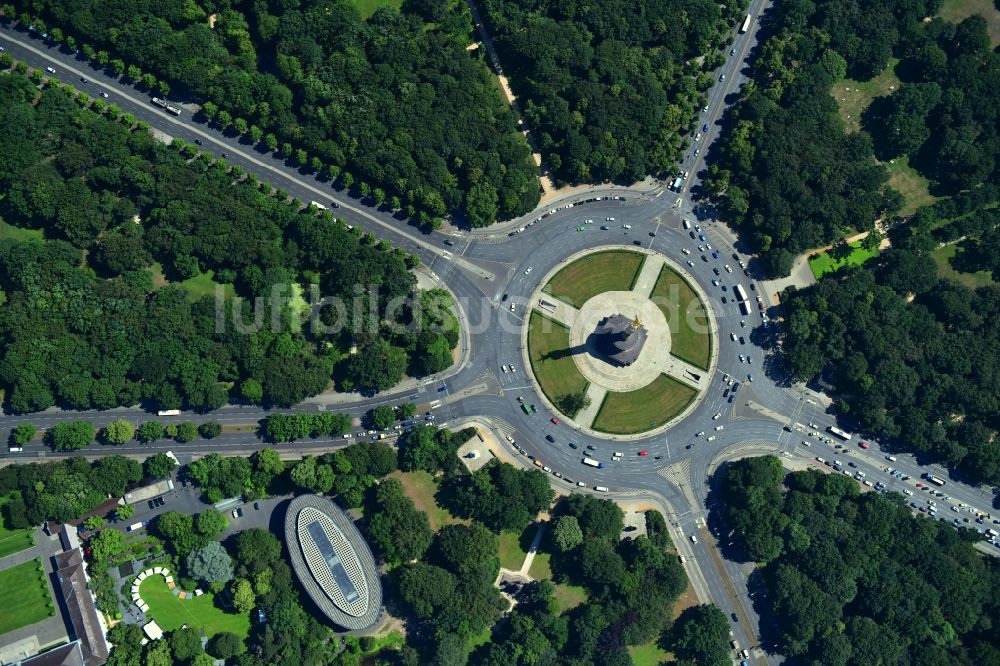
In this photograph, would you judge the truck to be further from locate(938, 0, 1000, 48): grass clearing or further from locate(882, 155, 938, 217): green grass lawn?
locate(938, 0, 1000, 48): grass clearing

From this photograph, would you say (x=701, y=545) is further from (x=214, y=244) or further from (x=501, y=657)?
(x=214, y=244)

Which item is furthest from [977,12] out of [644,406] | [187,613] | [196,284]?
[187,613]

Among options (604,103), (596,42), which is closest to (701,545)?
(604,103)

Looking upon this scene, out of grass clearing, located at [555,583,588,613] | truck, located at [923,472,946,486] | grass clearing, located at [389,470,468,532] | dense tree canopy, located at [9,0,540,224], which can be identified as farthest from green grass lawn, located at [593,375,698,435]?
truck, located at [923,472,946,486]

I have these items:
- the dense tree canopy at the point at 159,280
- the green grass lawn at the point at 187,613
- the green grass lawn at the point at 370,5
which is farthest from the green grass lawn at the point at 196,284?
the green grass lawn at the point at 370,5

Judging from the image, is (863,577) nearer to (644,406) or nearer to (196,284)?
(644,406)

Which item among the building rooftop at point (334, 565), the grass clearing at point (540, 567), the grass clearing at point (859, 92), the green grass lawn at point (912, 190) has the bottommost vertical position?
the grass clearing at point (540, 567)

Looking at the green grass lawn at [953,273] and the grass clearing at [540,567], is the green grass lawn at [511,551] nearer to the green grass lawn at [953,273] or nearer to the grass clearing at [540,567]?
the grass clearing at [540,567]

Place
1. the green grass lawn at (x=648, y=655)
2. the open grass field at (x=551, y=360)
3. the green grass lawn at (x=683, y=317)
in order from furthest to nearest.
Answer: the green grass lawn at (x=683, y=317)
the open grass field at (x=551, y=360)
the green grass lawn at (x=648, y=655)
